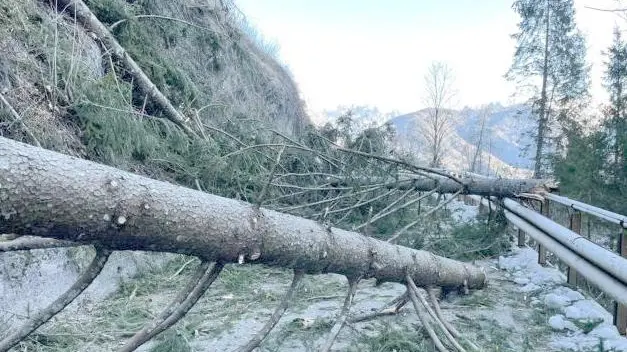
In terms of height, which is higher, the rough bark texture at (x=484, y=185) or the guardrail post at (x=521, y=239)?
the rough bark texture at (x=484, y=185)

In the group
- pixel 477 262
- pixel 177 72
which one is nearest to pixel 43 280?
pixel 177 72

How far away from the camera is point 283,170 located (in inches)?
240

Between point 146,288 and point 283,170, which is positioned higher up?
point 283,170

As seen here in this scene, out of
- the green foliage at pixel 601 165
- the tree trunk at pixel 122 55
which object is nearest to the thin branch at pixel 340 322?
the tree trunk at pixel 122 55

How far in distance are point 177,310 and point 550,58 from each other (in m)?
24.6

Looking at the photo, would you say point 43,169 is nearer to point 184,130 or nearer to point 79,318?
point 79,318

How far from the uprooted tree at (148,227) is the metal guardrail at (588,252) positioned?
37.3 inches

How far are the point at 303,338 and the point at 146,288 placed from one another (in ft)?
5.88

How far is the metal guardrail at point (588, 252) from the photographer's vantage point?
263cm

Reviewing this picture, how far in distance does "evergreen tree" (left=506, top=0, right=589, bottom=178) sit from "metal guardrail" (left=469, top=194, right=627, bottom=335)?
18744mm

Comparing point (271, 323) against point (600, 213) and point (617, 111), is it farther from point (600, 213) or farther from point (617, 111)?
point (617, 111)

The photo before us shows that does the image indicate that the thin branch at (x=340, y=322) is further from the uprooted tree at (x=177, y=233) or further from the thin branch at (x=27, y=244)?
the thin branch at (x=27, y=244)

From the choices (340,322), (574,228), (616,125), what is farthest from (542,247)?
(616,125)

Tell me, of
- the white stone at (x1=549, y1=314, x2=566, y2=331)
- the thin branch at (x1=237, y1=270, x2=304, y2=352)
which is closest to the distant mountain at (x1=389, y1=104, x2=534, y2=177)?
the white stone at (x1=549, y1=314, x2=566, y2=331)
